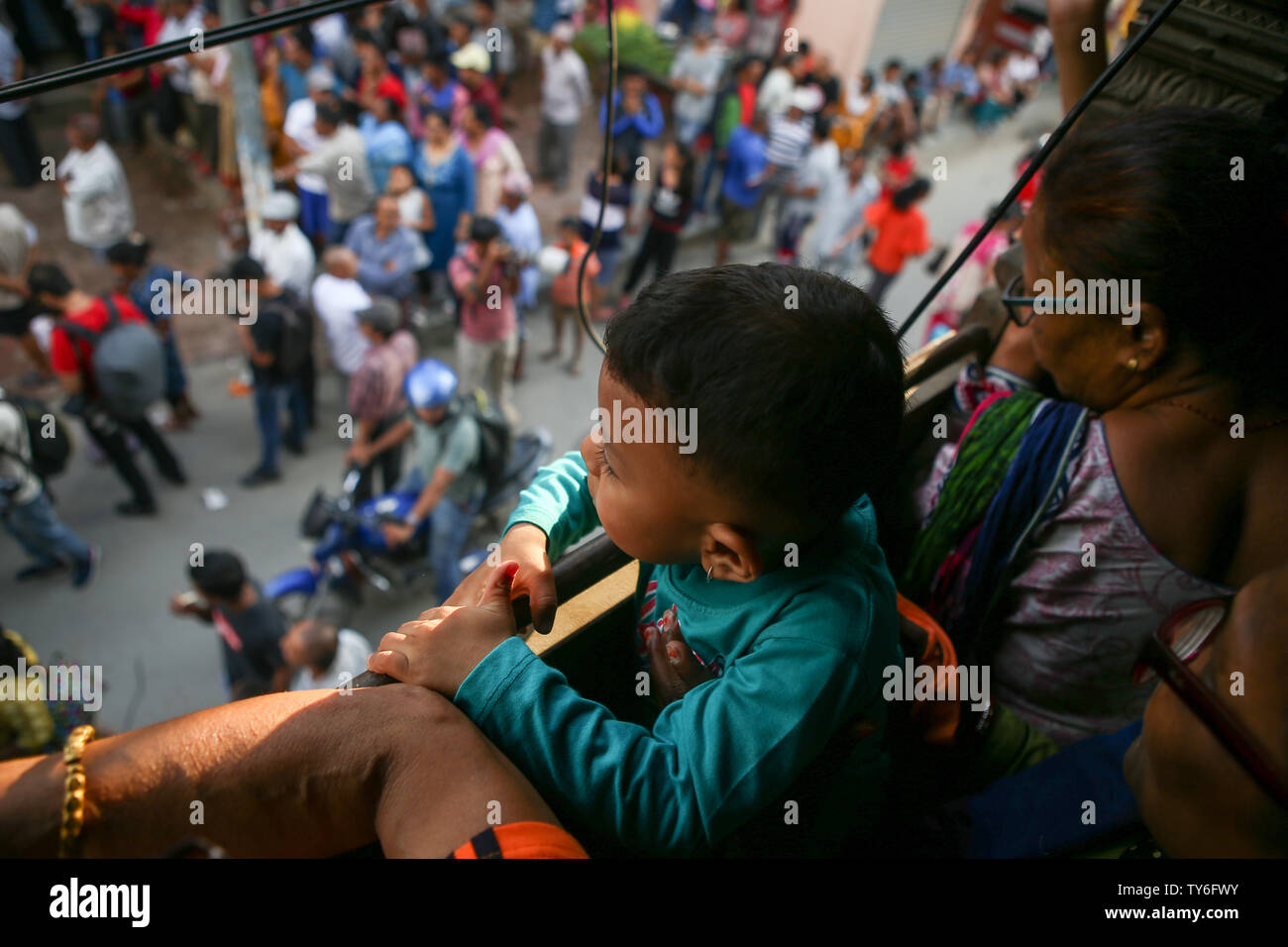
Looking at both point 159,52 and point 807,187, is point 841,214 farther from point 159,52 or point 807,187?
point 159,52

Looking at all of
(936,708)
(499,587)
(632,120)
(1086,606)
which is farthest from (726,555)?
(632,120)

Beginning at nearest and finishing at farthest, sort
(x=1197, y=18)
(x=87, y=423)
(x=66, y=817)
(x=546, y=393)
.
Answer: (x=66, y=817), (x=1197, y=18), (x=87, y=423), (x=546, y=393)

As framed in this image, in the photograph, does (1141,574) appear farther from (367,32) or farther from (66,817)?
(367,32)

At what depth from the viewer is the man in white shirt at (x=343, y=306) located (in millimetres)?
5793

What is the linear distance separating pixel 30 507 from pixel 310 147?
13.5 feet

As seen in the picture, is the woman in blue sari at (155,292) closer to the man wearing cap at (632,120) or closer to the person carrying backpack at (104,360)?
the person carrying backpack at (104,360)

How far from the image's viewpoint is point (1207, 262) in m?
1.34

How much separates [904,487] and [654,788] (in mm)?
1263

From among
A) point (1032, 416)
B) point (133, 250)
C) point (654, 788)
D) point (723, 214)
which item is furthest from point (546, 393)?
point (654, 788)

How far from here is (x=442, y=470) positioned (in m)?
4.69

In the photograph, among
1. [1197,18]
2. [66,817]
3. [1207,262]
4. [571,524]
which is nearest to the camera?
[66,817]

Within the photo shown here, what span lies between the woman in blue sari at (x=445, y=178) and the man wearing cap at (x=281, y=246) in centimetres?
148

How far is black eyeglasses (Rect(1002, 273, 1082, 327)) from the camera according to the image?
5.01 feet

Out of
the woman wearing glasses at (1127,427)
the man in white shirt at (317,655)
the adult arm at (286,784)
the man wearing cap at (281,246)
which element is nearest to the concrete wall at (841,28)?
the man wearing cap at (281,246)
